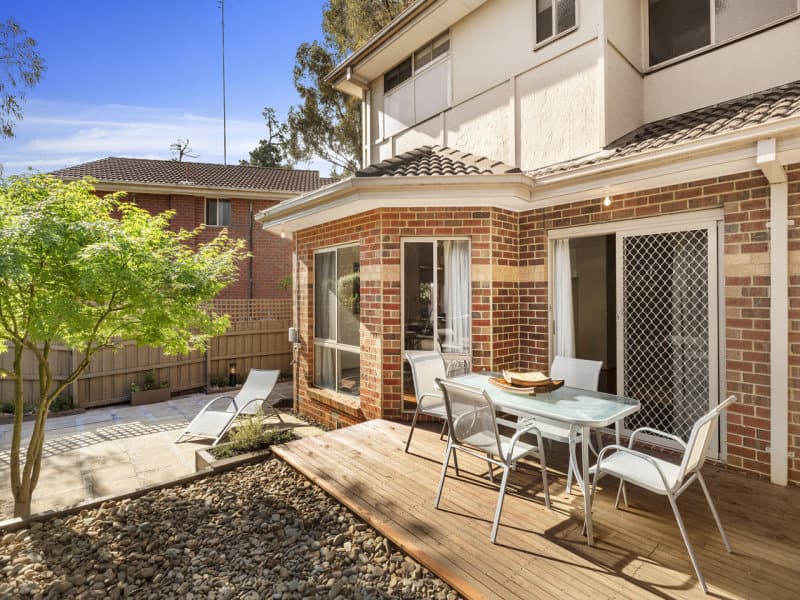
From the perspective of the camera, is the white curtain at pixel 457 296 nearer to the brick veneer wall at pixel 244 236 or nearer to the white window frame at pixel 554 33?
the white window frame at pixel 554 33

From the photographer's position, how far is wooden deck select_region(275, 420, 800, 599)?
246 cm

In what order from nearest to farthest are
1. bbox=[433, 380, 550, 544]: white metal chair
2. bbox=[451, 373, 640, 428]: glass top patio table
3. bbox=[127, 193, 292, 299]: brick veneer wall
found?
bbox=[451, 373, 640, 428]: glass top patio table, bbox=[433, 380, 550, 544]: white metal chair, bbox=[127, 193, 292, 299]: brick veneer wall

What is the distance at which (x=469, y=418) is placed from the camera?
3299 mm

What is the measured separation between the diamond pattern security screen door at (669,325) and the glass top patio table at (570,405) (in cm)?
131

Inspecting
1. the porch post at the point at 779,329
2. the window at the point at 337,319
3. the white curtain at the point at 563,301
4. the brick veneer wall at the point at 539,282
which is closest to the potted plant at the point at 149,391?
the window at the point at 337,319

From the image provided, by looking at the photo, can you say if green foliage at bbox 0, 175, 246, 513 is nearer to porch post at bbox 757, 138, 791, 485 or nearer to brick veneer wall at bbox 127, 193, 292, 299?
porch post at bbox 757, 138, 791, 485

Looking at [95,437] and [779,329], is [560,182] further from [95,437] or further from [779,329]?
[95,437]

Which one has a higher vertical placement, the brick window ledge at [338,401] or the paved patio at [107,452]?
the brick window ledge at [338,401]

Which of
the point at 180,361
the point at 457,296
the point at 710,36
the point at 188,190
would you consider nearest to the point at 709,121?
the point at 710,36

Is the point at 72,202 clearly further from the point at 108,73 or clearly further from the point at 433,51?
the point at 108,73

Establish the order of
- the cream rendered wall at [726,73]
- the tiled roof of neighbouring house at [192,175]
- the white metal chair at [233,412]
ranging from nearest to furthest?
the cream rendered wall at [726,73]
the white metal chair at [233,412]
the tiled roof of neighbouring house at [192,175]

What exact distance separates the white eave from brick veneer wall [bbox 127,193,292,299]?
29.6 feet

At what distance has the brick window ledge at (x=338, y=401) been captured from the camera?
6.06 m

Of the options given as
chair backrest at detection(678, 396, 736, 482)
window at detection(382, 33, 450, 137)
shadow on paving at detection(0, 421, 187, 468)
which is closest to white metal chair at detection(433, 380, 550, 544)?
chair backrest at detection(678, 396, 736, 482)
